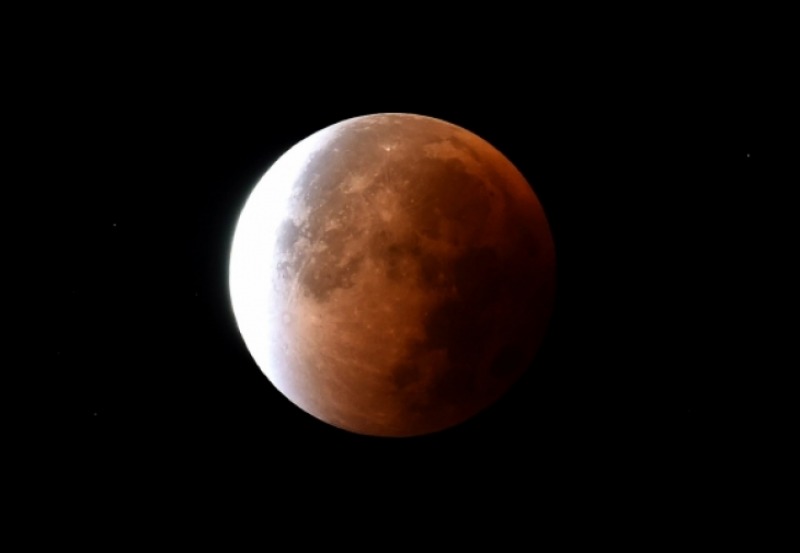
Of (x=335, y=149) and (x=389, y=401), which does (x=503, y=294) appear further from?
(x=335, y=149)

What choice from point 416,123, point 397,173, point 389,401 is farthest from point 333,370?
point 416,123

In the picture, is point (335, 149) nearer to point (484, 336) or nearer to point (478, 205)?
point (478, 205)

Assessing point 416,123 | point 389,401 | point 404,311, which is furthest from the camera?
point 416,123

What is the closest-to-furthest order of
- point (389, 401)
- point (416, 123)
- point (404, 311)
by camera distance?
point (404, 311) < point (389, 401) < point (416, 123)

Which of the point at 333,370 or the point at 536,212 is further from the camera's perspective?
the point at 536,212

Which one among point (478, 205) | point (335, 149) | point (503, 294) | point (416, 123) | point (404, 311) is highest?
point (416, 123)

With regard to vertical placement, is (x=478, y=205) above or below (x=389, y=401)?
above

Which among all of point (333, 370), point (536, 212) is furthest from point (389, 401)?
point (536, 212)
